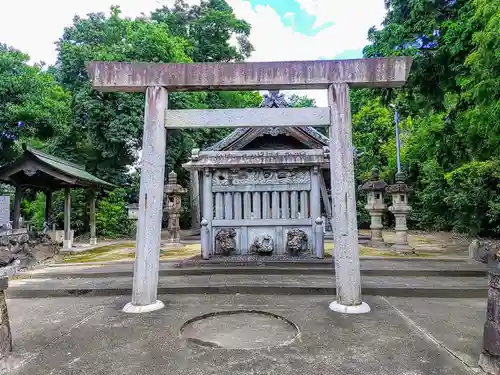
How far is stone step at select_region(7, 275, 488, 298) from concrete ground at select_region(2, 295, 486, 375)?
14.5 inches

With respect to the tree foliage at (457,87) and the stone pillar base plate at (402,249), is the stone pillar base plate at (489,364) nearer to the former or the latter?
the tree foliage at (457,87)

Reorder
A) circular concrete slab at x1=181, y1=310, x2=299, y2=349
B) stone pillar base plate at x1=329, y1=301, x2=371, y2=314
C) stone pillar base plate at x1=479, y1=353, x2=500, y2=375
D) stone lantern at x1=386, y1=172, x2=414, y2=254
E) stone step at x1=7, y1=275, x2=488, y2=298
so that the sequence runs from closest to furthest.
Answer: stone pillar base plate at x1=479, y1=353, x2=500, y2=375
circular concrete slab at x1=181, y1=310, x2=299, y2=349
stone pillar base plate at x1=329, y1=301, x2=371, y2=314
stone step at x1=7, y1=275, x2=488, y2=298
stone lantern at x1=386, y1=172, x2=414, y2=254

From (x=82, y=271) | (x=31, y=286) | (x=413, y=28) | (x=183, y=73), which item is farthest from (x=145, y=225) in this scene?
(x=413, y=28)

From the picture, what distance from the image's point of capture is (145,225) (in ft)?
14.5

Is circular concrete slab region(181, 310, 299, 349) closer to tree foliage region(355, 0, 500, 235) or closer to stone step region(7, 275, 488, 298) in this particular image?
stone step region(7, 275, 488, 298)

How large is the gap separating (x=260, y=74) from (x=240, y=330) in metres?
3.24

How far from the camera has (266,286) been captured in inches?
217

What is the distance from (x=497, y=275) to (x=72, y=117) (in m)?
18.1

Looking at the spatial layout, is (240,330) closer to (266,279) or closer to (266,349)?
(266,349)

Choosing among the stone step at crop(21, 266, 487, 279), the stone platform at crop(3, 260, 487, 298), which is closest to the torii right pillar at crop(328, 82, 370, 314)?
the stone platform at crop(3, 260, 487, 298)

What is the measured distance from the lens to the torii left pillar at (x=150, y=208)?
4.38 metres

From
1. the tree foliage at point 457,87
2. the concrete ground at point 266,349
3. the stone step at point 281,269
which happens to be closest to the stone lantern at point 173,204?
the stone step at point 281,269

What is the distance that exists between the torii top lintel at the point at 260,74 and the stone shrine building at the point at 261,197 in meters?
3.58

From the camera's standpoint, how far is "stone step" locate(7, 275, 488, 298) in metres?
5.25
